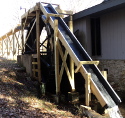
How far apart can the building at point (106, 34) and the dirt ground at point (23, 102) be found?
1260mm

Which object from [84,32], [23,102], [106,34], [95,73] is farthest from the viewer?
[84,32]

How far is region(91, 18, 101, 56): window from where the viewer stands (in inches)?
359

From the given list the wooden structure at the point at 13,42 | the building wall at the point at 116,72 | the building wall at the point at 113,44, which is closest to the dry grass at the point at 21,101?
the building wall at the point at 116,72

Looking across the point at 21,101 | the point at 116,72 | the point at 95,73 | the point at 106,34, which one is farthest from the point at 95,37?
the point at 21,101

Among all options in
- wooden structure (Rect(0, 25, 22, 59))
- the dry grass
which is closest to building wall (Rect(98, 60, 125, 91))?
the dry grass

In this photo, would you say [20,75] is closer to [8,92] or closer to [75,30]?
[8,92]

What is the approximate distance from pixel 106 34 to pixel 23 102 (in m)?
5.13

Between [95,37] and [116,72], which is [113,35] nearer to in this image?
[95,37]

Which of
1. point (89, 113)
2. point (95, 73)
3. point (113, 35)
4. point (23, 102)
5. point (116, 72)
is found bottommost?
point (89, 113)

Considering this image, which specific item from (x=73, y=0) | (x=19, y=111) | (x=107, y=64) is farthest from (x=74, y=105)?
(x=73, y=0)

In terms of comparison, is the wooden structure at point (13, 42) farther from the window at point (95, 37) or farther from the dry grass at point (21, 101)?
the window at point (95, 37)

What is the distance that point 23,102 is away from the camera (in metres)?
5.43

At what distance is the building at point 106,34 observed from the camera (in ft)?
24.5

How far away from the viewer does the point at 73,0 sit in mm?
29891
